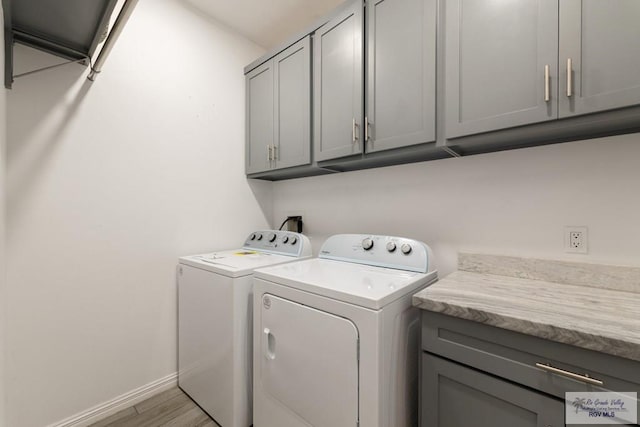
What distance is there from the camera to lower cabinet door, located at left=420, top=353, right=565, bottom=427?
2.56 feet

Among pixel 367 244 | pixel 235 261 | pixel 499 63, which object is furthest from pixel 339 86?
pixel 235 261

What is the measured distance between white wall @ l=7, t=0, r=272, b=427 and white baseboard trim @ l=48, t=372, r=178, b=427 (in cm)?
4

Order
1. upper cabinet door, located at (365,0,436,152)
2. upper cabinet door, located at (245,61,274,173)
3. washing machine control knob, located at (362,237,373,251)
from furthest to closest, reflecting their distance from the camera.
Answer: upper cabinet door, located at (245,61,274,173)
washing machine control knob, located at (362,237,373,251)
upper cabinet door, located at (365,0,436,152)

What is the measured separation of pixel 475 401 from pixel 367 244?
0.84 m

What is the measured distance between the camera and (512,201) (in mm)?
1355

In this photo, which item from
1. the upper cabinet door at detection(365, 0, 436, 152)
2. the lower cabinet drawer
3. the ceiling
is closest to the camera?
the lower cabinet drawer

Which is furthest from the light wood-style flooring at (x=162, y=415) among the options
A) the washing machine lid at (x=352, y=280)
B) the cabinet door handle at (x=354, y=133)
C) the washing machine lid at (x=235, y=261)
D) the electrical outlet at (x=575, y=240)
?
the electrical outlet at (x=575, y=240)

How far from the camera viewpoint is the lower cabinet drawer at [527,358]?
69 cm

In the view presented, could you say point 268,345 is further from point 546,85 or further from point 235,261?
point 546,85

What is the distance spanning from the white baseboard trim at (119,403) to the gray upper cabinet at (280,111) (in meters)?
1.62

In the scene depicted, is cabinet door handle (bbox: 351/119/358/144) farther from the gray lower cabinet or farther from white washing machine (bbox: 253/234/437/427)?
the gray lower cabinet

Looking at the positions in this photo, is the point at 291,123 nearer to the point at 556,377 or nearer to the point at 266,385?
Answer: the point at 266,385

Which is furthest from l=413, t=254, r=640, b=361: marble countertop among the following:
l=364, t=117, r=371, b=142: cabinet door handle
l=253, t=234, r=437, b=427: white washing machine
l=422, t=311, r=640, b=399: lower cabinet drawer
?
l=364, t=117, r=371, b=142: cabinet door handle

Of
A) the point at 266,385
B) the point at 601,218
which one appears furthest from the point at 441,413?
→ the point at 601,218
